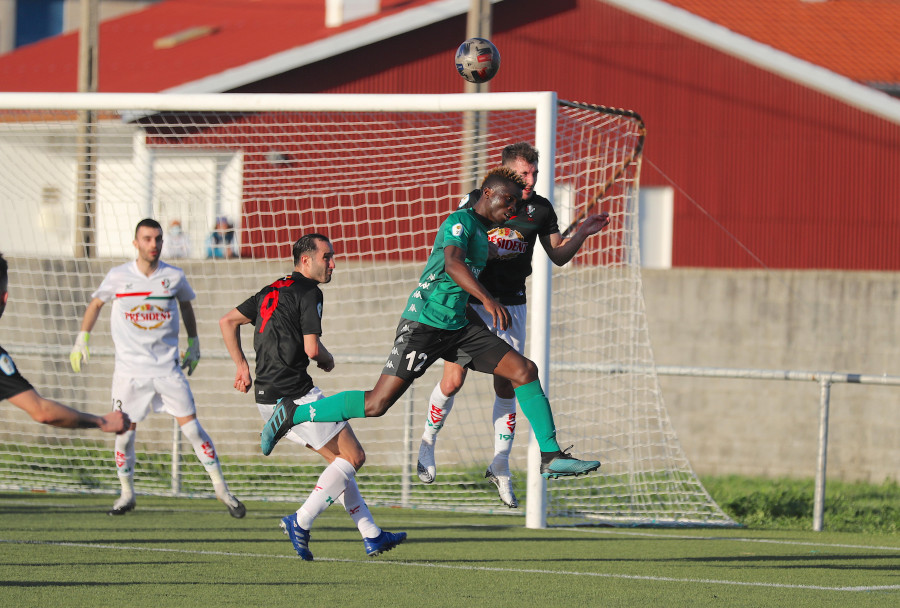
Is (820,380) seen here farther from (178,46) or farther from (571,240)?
(178,46)

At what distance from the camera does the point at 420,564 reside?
820cm

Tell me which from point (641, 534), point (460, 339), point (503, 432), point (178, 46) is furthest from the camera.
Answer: point (178, 46)

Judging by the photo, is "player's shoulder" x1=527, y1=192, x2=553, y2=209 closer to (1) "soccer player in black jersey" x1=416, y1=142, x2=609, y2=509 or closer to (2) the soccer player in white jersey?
(1) "soccer player in black jersey" x1=416, y1=142, x2=609, y2=509

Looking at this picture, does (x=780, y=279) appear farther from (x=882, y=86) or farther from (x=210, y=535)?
(x=882, y=86)

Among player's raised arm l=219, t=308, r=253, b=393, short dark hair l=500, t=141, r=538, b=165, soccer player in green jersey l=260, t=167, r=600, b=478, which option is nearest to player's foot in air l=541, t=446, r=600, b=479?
soccer player in green jersey l=260, t=167, r=600, b=478

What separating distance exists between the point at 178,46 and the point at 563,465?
2183 centimetres

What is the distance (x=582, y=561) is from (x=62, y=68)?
2208 centimetres

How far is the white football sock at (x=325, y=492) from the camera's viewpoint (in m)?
7.92

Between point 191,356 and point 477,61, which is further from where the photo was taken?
point 191,356

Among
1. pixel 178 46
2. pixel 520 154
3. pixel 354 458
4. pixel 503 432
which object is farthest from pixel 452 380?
pixel 178 46

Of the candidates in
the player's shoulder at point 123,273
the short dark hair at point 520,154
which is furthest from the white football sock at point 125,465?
the short dark hair at point 520,154

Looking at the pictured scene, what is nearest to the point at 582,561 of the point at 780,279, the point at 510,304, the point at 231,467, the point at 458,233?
the point at 510,304

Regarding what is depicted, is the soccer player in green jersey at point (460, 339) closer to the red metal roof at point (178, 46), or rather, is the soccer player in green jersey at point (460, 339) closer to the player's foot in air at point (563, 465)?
the player's foot in air at point (563, 465)

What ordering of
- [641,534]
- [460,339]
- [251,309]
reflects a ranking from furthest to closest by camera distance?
[641,534], [251,309], [460,339]
